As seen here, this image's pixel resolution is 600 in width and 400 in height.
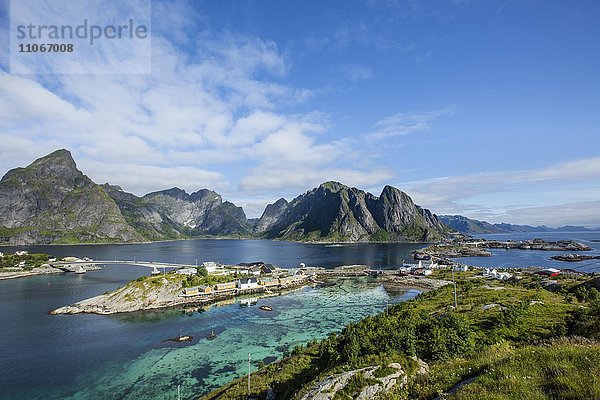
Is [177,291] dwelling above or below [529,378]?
below

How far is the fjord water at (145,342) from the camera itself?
3966cm

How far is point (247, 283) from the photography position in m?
95.2

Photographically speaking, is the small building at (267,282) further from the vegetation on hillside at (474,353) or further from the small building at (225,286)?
the vegetation on hillside at (474,353)

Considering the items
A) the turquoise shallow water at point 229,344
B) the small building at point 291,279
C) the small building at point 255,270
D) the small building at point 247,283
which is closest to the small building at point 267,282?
the small building at point 247,283

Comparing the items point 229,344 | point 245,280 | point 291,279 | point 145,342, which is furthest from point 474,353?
point 291,279

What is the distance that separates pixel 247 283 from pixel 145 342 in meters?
43.1

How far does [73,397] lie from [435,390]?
43776 mm

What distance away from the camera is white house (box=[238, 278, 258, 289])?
305ft

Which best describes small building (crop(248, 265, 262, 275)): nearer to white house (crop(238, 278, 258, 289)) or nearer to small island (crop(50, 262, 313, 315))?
small island (crop(50, 262, 313, 315))

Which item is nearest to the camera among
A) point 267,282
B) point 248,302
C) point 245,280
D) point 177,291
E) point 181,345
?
point 181,345

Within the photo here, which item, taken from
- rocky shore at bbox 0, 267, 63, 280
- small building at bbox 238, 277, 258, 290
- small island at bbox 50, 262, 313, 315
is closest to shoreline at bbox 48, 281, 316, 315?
small island at bbox 50, 262, 313, 315

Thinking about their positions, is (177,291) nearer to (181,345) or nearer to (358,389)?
(181,345)

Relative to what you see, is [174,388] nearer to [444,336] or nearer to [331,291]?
[444,336]

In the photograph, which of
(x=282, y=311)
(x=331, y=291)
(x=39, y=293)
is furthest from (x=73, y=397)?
(x=39, y=293)
